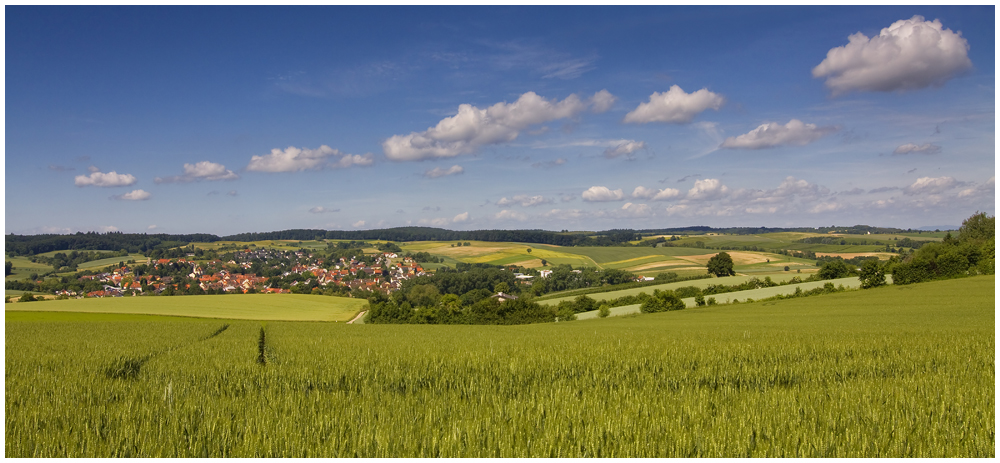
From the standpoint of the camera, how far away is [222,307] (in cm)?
5569

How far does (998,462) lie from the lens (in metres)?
4.12

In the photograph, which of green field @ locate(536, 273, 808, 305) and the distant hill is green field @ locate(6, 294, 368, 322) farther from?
the distant hill

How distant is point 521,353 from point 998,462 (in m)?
8.96

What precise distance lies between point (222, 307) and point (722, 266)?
7453cm

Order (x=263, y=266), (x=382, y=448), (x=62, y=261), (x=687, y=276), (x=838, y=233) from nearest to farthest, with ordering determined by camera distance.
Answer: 1. (x=382, y=448)
2. (x=62, y=261)
3. (x=687, y=276)
4. (x=263, y=266)
5. (x=838, y=233)

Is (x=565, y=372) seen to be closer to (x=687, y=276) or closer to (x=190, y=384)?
(x=190, y=384)

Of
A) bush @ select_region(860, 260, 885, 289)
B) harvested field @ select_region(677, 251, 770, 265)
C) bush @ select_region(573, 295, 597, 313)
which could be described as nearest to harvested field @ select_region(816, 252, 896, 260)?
harvested field @ select_region(677, 251, 770, 265)

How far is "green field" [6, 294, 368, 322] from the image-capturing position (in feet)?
165

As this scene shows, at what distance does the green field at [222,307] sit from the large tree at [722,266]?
58.6 m

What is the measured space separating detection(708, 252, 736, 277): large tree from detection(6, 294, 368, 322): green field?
58614 millimetres

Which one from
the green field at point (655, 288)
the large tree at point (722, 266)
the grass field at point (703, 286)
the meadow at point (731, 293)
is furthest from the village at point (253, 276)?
the large tree at point (722, 266)

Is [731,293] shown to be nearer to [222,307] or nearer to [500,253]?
[222,307]

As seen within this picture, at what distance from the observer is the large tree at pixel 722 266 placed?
85.8 m

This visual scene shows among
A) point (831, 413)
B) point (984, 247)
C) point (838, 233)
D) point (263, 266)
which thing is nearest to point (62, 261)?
point (263, 266)
